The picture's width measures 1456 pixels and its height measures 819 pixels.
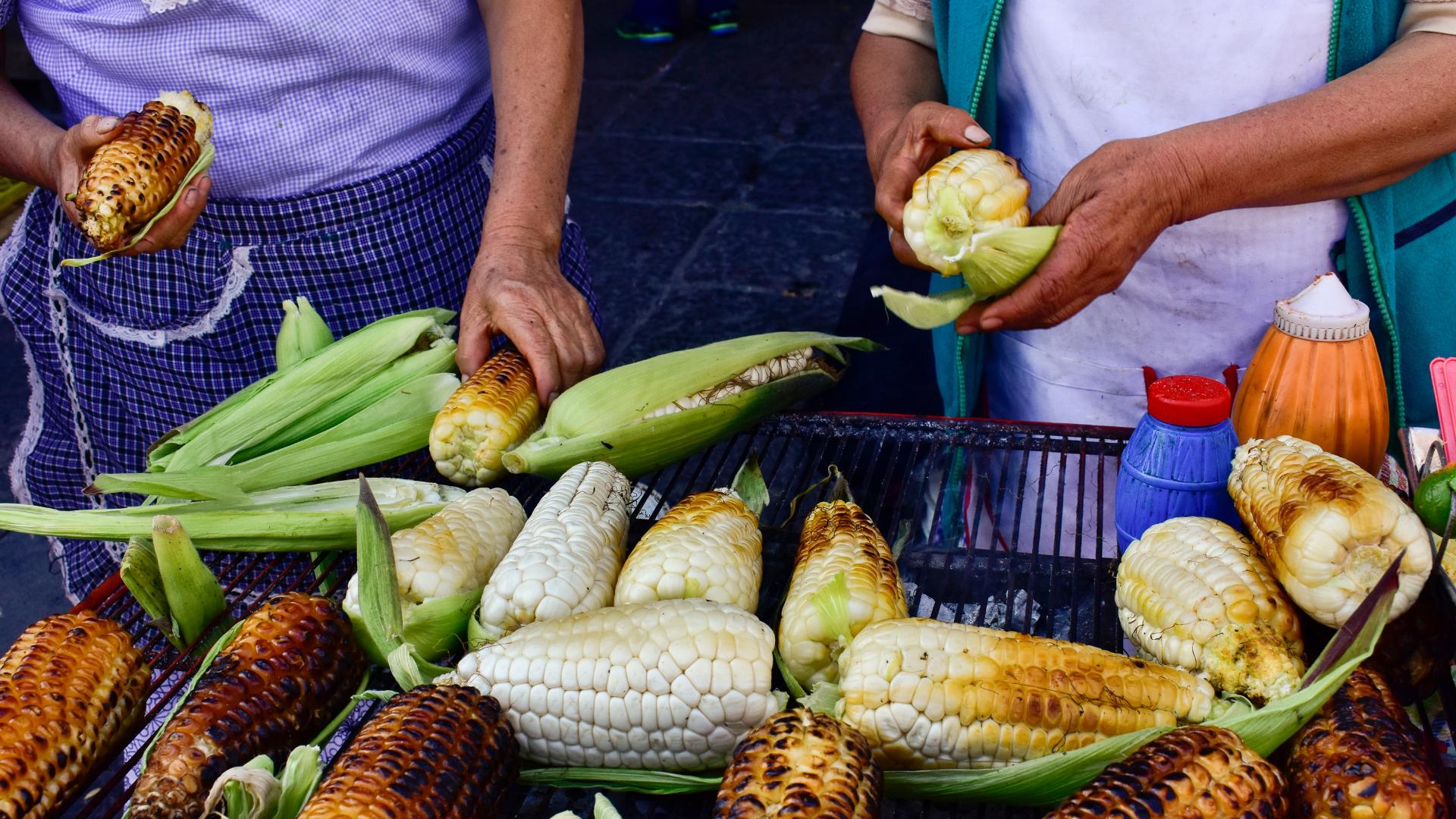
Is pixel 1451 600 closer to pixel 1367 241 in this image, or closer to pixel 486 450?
pixel 1367 241

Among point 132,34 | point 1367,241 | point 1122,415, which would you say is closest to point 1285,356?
point 1367,241

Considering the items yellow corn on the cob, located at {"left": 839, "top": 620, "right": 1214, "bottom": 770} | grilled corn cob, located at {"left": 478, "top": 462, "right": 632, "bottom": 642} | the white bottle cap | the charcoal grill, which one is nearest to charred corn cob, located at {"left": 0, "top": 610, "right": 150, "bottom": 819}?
the charcoal grill

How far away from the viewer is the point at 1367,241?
81.1 inches

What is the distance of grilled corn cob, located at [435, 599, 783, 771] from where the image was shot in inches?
53.4

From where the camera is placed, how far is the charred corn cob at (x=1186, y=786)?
3.67ft

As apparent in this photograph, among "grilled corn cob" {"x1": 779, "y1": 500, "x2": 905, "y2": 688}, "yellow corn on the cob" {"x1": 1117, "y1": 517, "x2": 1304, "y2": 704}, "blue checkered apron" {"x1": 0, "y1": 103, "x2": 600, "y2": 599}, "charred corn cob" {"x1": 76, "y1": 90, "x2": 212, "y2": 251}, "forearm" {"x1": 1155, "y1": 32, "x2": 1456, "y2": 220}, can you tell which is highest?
"forearm" {"x1": 1155, "y1": 32, "x2": 1456, "y2": 220}

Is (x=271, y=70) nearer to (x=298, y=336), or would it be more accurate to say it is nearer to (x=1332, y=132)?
(x=298, y=336)

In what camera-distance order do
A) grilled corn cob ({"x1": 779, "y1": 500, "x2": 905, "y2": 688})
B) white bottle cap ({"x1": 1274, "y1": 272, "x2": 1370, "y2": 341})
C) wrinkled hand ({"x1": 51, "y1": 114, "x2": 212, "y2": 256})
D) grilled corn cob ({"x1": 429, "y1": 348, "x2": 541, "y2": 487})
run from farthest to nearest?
wrinkled hand ({"x1": 51, "y1": 114, "x2": 212, "y2": 256}), grilled corn cob ({"x1": 429, "y1": 348, "x2": 541, "y2": 487}), white bottle cap ({"x1": 1274, "y1": 272, "x2": 1370, "y2": 341}), grilled corn cob ({"x1": 779, "y1": 500, "x2": 905, "y2": 688})

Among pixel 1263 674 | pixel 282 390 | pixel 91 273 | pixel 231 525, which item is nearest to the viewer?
pixel 1263 674

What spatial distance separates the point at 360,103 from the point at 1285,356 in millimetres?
1984

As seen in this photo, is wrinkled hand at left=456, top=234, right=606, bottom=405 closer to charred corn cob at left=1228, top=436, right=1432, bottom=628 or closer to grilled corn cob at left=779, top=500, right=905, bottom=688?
grilled corn cob at left=779, top=500, right=905, bottom=688

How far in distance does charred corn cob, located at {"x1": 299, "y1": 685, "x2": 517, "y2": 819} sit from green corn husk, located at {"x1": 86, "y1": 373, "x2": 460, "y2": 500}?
0.74 m

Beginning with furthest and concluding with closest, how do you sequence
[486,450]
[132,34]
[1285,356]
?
[132,34] < [486,450] < [1285,356]

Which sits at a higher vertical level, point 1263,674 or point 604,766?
point 1263,674
